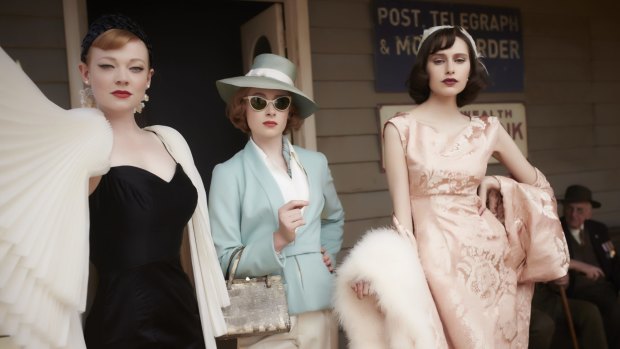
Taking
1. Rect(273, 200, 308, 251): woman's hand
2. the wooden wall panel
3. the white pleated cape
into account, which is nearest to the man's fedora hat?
the wooden wall panel

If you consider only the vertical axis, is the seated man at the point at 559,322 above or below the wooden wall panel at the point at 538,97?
below

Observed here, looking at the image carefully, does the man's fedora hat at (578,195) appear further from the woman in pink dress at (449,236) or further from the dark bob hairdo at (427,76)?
the dark bob hairdo at (427,76)

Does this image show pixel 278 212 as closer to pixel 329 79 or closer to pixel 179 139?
pixel 179 139

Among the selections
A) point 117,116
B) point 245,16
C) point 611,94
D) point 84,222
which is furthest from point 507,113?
point 84,222

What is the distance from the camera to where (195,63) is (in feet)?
13.7

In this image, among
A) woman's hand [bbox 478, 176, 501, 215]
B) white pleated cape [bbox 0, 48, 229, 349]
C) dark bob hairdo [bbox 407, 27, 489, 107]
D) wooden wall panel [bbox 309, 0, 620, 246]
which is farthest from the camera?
wooden wall panel [bbox 309, 0, 620, 246]

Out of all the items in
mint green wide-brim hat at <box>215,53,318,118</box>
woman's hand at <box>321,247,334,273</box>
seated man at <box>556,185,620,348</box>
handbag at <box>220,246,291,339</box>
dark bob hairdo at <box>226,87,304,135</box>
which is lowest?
seated man at <box>556,185,620,348</box>

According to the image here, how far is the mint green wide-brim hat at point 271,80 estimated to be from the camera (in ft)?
6.93

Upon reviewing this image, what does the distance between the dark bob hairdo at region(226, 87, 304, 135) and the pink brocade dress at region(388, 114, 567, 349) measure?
1.29 feet

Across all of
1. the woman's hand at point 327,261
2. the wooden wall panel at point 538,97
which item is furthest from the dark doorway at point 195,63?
the woman's hand at point 327,261

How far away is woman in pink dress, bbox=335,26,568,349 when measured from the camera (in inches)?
77.7

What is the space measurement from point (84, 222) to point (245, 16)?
10.2ft

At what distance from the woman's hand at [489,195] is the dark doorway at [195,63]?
229cm

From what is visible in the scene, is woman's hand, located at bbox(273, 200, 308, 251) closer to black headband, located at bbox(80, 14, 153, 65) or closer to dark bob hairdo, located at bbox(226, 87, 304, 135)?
dark bob hairdo, located at bbox(226, 87, 304, 135)
